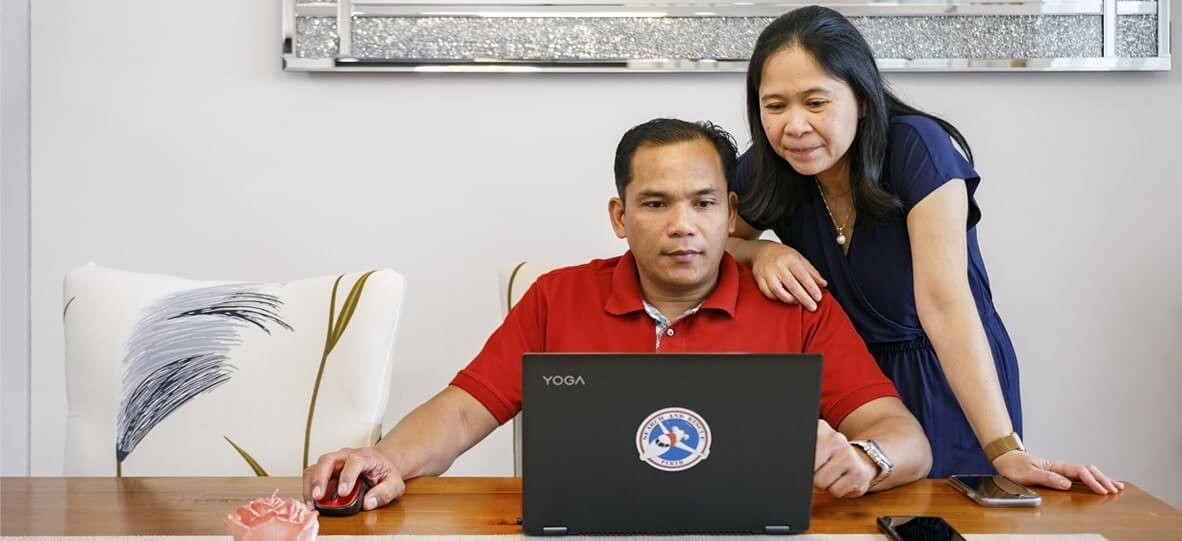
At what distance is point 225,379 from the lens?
155cm

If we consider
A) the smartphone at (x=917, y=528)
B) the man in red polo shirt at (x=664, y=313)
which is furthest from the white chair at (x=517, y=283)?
the smartphone at (x=917, y=528)

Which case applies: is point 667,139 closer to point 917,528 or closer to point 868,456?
point 868,456

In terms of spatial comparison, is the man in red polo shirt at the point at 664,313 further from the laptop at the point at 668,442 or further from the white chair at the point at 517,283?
the laptop at the point at 668,442

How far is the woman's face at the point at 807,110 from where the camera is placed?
147 cm

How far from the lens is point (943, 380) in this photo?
5.41ft

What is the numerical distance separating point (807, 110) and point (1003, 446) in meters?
0.53

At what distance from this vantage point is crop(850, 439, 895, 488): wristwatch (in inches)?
46.6

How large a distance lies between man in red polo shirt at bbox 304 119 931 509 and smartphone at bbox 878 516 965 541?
1.03 feet

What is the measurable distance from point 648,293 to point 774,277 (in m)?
0.19

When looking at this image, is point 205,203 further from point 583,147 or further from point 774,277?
point 774,277

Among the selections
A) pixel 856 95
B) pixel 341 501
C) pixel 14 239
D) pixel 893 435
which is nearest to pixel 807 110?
pixel 856 95

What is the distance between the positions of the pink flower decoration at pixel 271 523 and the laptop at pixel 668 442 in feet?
0.82

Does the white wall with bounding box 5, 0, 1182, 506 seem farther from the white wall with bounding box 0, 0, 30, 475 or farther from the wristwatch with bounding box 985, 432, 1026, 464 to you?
the wristwatch with bounding box 985, 432, 1026, 464

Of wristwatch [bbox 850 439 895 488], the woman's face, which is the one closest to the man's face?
the woman's face
